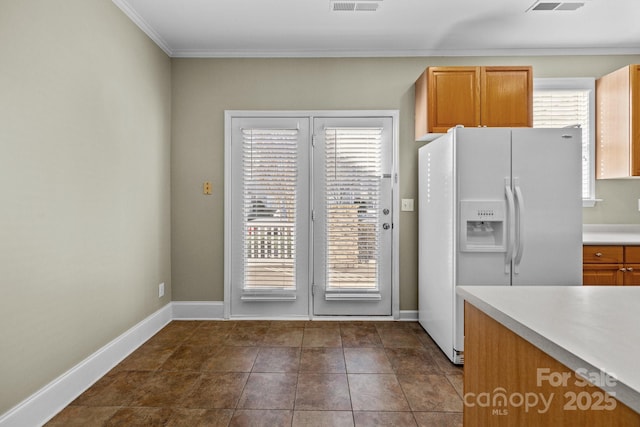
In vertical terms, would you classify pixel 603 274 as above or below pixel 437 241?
below

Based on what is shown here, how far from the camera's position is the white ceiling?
297 cm

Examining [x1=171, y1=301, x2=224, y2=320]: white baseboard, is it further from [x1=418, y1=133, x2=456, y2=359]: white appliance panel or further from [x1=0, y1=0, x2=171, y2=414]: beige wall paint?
[x1=418, y1=133, x2=456, y2=359]: white appliance panel

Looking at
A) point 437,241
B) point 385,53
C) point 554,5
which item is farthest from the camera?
point 385,53

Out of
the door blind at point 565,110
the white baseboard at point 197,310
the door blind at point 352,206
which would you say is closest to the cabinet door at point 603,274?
the door blind at point 565,110

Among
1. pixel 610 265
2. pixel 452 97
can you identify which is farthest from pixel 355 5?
pixel 610 265

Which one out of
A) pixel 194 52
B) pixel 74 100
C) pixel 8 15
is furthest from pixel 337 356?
pixel 194 52

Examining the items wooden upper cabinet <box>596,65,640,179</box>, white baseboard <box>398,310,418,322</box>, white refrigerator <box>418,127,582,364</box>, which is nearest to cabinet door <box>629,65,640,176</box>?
wooden upper cabinet <box>596,65,640,179</box>

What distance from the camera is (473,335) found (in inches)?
50.4

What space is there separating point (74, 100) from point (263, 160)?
1.77 metres

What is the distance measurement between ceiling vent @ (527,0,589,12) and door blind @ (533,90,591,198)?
938 millimetres

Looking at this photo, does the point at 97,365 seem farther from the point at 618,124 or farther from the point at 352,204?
the point at 618,124

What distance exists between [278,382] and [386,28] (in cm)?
297


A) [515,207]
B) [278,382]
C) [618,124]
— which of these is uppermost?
[618,124]

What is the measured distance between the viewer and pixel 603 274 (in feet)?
10.1
